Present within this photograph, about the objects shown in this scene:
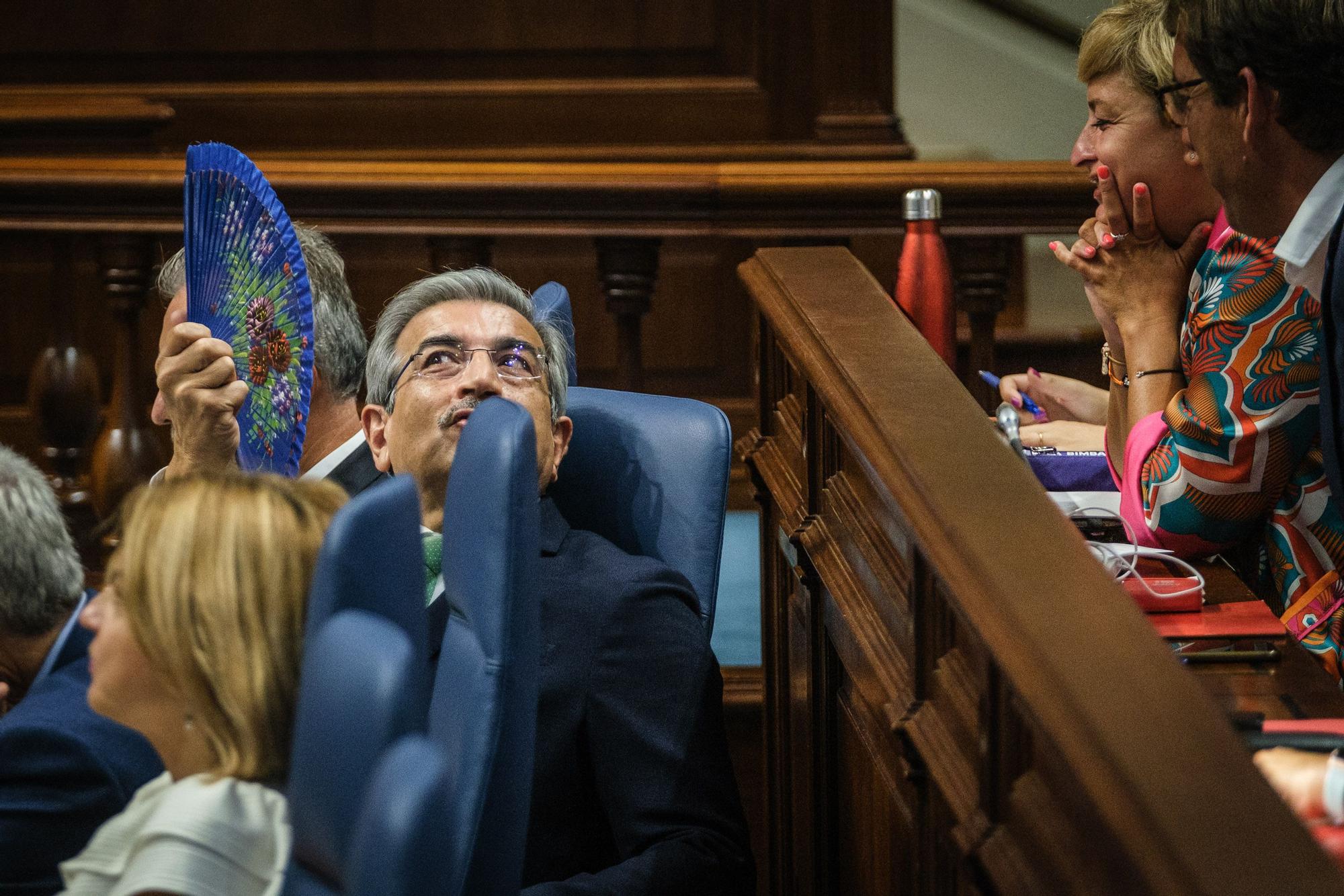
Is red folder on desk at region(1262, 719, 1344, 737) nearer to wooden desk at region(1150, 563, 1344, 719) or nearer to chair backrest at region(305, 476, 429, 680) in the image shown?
wooden desk at region(1150, 563, 1344, 719)

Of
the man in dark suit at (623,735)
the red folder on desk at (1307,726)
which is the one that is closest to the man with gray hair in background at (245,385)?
the man in dark suit at (623,735)

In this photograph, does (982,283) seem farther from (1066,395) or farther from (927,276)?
(927,276)

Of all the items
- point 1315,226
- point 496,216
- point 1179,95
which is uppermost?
point 1179,95

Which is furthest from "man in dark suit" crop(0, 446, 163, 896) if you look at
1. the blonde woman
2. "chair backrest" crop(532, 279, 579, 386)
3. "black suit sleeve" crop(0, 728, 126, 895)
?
"chair backrest" crop(532, 279, 579, 386)

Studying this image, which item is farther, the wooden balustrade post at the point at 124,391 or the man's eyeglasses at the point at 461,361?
the wooden balustrade post at the point at 124,391

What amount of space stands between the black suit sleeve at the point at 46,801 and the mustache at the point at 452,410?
0.65 m

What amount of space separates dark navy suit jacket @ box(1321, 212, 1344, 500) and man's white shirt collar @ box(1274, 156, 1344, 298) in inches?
1.1

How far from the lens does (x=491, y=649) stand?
114 cm

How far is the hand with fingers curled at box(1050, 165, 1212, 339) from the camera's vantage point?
5.29 ft

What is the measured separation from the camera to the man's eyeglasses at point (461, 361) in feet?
6.28

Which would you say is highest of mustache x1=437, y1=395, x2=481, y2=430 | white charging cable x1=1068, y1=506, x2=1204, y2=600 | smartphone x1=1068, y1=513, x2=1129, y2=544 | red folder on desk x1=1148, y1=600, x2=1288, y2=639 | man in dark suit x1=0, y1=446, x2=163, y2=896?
mustache x1=437, y1=395, x2=481, y2=430

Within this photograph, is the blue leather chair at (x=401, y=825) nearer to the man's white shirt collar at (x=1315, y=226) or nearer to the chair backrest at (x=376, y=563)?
the chair backrest at (x=376, y=563)

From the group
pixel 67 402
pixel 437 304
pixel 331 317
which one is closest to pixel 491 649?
pixel 437 304

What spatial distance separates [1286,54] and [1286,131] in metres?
0.07
